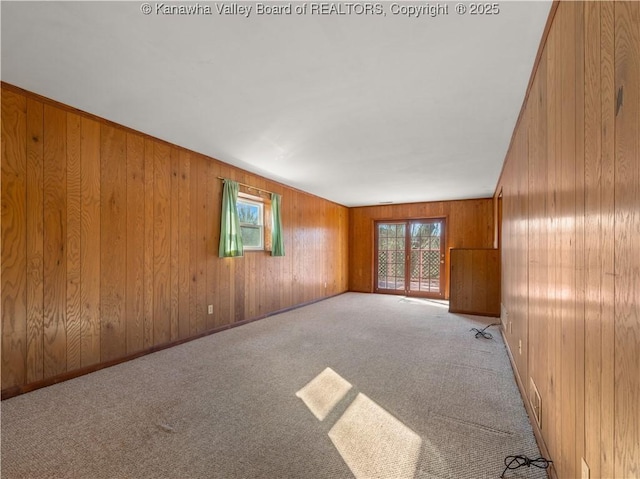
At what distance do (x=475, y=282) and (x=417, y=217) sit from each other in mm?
2338

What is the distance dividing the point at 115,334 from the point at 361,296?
16.5ft

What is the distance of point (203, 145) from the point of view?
3.28m

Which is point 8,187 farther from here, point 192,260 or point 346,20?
point 346,20

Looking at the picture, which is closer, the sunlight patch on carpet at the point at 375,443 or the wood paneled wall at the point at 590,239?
the wood paneled wall at the point at 590,239

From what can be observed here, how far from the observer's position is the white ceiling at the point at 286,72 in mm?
1497

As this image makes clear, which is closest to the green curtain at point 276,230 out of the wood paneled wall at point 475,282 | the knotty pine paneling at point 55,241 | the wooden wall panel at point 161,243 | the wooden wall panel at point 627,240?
the wooden wall panel at point 161,243

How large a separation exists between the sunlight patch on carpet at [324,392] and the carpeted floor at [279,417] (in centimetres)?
1

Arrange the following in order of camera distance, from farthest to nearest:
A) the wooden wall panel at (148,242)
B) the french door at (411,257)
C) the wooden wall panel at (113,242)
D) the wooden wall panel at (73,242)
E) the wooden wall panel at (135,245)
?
1. the french door at (411,257)
2. the wooden wall panel at (148,242)
3. the wooden wall panel at (135,245)
4. the wooden wall panel at (113,242)
5. the wooden wall panel at (73,242)

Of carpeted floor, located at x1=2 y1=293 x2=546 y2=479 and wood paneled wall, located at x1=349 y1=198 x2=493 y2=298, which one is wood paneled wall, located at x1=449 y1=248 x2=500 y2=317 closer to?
wood paneled wall, located at x1=349 y1=198 x2=493 y2=298

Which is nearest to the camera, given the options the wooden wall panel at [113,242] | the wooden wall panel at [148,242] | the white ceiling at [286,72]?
the white ceiling at [286,72]

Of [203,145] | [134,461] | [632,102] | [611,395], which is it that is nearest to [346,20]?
[632,102]

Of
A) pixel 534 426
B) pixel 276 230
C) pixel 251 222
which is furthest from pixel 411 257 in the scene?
pixel 534 426

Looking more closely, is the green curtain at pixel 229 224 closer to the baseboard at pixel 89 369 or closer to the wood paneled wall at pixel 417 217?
the baseboard at pixel 89 369

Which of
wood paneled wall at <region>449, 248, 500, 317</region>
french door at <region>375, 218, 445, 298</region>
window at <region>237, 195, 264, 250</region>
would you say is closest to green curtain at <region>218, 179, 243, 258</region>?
window at <region>237, 195, 264, 250</region>
